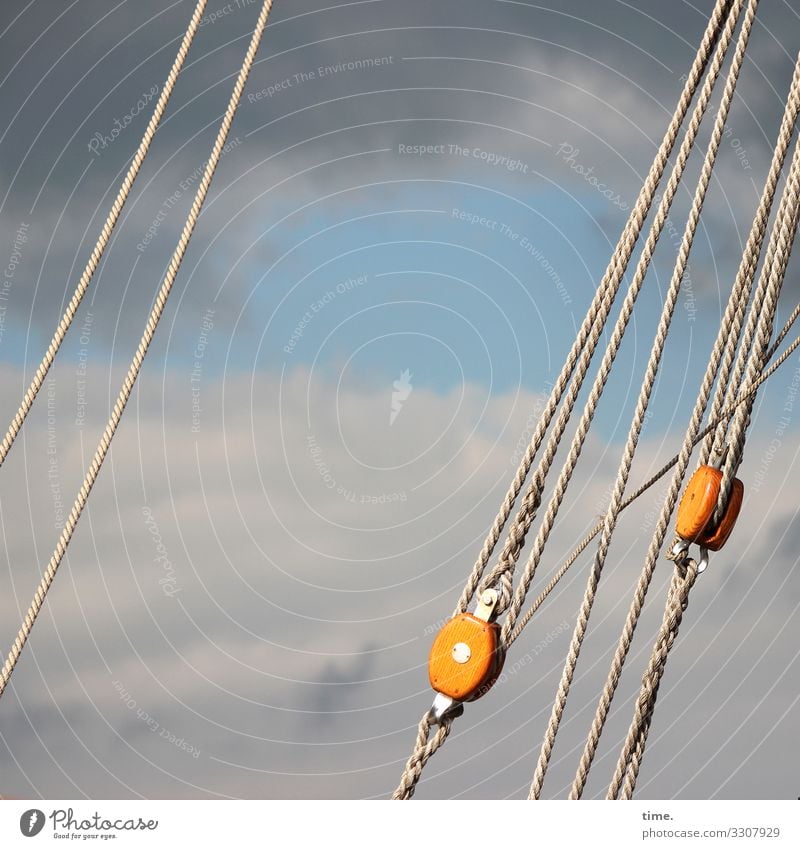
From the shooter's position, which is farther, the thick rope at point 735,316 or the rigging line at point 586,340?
the thick rope at point 735,316

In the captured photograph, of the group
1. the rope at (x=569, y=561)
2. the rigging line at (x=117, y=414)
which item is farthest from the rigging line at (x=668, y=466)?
the rigging line at (x=117, y=414)

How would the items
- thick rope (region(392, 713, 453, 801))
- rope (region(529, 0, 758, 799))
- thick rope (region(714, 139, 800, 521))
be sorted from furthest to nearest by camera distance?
thick rope (region(714, 139, 800, 521)) < rope (region(529, 0, 758, 799)) < thick rope (region(392, 713, 453, 801))

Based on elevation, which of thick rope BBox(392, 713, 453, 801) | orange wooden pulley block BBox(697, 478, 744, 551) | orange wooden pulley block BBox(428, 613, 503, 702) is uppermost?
orange wooden pulley block BBox(697, 478, 744, 551)

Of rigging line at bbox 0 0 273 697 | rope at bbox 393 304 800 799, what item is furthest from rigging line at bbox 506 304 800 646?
rigging line at bbox 0 0 273 697

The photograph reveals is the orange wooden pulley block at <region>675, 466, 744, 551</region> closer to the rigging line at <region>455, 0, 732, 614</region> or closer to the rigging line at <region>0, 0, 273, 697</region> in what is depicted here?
the rigging line at <region>455, 0, 732, 614</region>

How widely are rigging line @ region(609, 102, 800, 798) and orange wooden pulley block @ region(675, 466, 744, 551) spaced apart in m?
0.23

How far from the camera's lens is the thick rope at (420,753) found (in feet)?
18.4

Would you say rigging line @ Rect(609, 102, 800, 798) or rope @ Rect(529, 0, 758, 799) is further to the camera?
rigging line @ Rect(609, 102, 800, 798)

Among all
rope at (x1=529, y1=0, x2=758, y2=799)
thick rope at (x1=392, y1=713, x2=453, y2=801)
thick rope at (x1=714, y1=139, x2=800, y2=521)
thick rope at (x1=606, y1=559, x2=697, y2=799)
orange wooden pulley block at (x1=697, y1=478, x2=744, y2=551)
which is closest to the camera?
thick rope at (x1=392, y1=713, x2=453, y2=801)

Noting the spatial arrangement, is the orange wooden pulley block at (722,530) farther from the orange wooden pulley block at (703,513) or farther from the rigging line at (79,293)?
the rigging line at (79,293)
